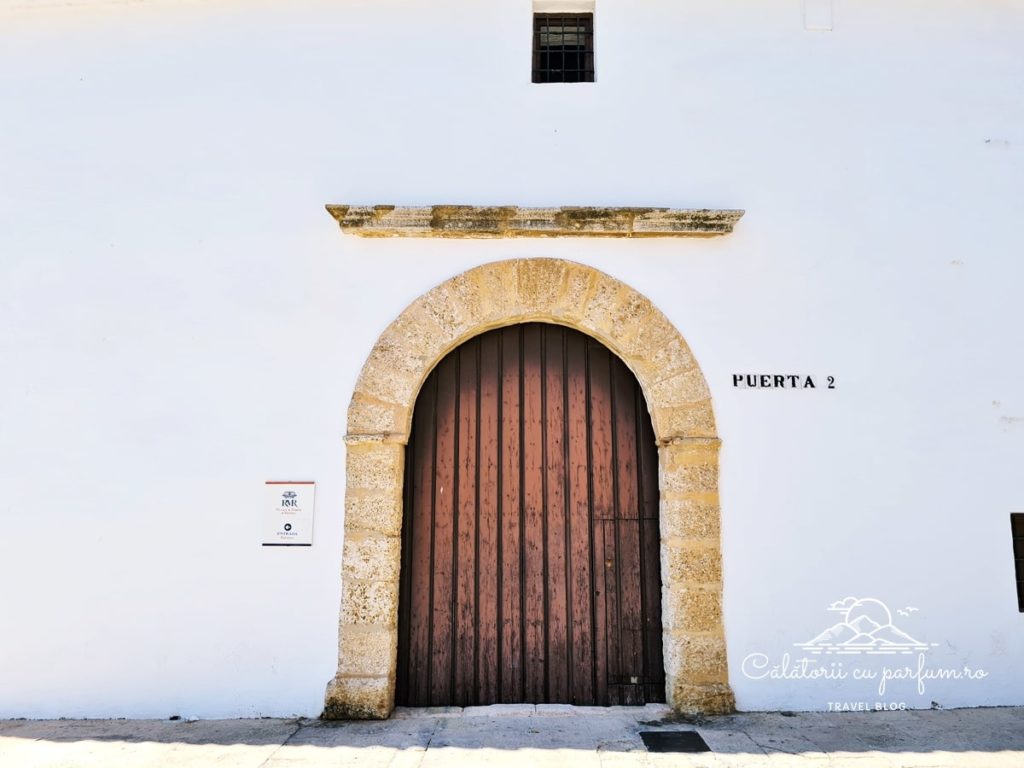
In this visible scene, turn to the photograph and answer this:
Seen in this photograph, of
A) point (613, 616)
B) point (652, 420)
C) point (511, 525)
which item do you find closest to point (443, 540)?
point (511, 525)

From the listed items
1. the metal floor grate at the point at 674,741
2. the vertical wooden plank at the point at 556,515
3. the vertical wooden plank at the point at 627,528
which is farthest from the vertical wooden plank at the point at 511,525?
the metal floor grate at the point at 674,741

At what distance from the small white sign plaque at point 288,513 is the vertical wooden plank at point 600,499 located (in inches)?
62.8

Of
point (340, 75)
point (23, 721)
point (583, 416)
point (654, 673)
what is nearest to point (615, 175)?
point (583, 416)

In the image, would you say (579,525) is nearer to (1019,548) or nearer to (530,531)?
(530,531)

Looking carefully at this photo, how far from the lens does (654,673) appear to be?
160 inches

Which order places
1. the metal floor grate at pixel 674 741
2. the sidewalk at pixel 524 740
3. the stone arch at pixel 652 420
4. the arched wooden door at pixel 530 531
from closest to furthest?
the sidewalk at pixel 524 740 → the metal floor grate at pixel 674 741 → the stone arch at pixel 652 420 → the arched wooden door at pixel 530 531

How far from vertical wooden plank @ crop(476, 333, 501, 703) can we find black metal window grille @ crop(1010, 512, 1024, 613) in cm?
288

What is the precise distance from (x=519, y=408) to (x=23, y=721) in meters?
3.15

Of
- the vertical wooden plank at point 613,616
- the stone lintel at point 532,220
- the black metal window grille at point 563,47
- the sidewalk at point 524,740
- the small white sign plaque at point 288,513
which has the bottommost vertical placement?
the sidewalk at point 524,740

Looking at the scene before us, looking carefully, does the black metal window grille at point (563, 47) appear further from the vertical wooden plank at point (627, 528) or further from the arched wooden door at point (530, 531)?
the vertical wooden plank at point (627, 528)

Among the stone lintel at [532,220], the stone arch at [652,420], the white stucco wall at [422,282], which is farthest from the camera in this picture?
the stone lintel at [532,220]

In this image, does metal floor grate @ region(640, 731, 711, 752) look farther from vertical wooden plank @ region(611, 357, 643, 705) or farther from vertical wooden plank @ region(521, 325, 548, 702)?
vertical wooden plank @ region(521, 325, 548, 702)

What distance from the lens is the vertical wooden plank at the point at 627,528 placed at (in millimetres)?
4094

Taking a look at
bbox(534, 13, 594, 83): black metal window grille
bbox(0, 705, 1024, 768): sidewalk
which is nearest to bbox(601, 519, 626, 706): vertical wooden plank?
bbox(0, 705, 1024, 768): sidewalk
